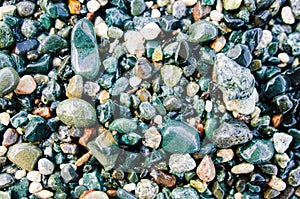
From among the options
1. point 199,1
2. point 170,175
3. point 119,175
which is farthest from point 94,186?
point 199,1

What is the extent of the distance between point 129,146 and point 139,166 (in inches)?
2.6

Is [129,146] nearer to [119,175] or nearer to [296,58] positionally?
[119,175]

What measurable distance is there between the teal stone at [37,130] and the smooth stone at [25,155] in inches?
1.0

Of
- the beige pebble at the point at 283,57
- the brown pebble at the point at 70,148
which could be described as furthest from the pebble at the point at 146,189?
the beige pebble at the point at 283,57

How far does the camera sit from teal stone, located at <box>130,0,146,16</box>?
4.14 ft

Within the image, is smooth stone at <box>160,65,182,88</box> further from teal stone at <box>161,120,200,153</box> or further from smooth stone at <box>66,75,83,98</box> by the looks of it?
smooth stone at <box>66,75,83,98</box>

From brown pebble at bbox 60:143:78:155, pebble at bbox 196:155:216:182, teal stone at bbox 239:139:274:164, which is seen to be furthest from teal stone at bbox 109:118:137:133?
teal stone at bbox 239:139:274:164

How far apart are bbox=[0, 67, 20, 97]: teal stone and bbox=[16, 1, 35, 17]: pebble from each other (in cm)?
19

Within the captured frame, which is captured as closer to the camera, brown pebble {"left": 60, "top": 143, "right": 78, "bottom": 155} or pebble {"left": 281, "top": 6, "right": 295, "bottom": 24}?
brown pebble {"left": 60, "top": 143, "right": 78, "bottom": 155}

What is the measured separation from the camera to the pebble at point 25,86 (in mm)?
1206

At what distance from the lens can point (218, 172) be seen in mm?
1207

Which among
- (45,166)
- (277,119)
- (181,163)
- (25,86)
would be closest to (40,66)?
(25,86)

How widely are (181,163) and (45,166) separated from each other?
0.40 meters

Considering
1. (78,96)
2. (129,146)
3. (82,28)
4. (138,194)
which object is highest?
(82,28)
